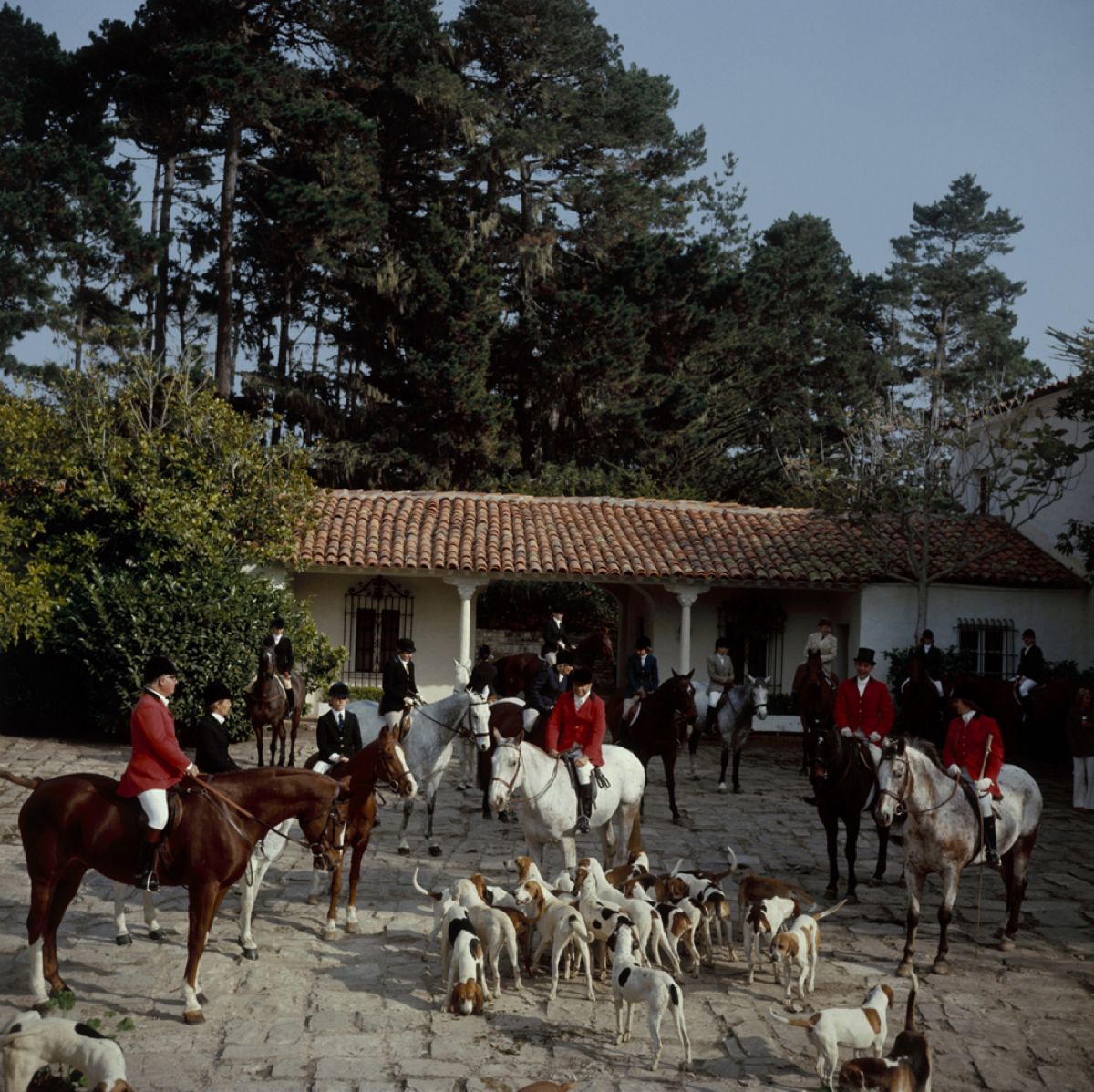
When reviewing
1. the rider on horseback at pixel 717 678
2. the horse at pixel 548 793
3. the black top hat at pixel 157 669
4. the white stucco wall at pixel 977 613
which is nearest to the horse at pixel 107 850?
the black top hat at pixel 157 669

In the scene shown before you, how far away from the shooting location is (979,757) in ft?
30.5

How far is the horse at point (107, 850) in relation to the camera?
24.4ft

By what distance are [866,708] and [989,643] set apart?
13.0 meters

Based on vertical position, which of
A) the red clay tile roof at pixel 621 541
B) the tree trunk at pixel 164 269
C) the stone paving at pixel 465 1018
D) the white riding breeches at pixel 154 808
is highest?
the tree trunk at pixel 164 269

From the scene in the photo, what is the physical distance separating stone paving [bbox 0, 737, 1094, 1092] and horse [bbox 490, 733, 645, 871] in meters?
1.17

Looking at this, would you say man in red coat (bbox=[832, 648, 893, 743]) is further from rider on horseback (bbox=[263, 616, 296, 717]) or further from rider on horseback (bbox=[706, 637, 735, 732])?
rider on horseback (bbox=[263, 616, 296, 717])

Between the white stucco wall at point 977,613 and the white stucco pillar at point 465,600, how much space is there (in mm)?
7775

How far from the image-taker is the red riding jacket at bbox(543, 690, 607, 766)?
10500 millimetres

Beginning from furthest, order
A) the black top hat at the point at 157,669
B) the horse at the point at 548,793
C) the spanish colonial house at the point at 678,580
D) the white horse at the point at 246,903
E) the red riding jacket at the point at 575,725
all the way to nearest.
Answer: the spanish colonial house at the point at 678,580
the red riding jacket at the point at 575,725
the horse at the point at 548,793
the white horse at the point at 246,903
the black top hat at the point at 157,669

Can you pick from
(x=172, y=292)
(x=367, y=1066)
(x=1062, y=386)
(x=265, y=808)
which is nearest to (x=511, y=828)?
(x=265, y=808)

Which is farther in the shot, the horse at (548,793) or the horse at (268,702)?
the horse at (268,702)

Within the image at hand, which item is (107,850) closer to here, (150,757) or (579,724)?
(150,757)

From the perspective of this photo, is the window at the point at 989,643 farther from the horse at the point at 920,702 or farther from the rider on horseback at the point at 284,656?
the rider on horseback at the point at 284,656

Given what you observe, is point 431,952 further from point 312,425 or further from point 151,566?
point 312,425
